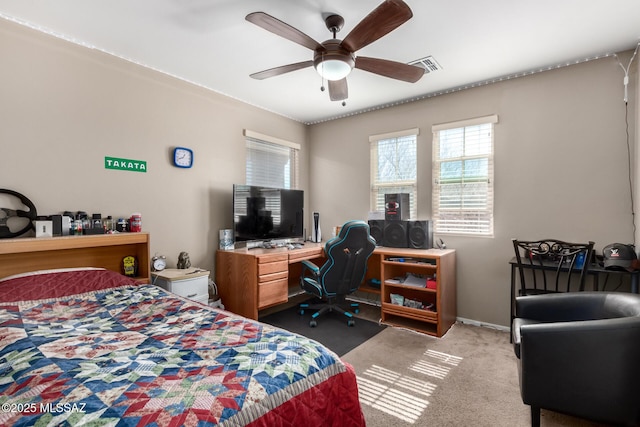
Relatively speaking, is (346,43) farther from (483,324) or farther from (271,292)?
(483,324)

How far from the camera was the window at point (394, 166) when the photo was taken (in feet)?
12.4

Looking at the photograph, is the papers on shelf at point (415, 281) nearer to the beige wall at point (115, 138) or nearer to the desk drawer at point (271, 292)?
the desk drawer at point (271, 292)

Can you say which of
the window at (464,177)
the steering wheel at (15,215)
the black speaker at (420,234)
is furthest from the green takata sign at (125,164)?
the window at (464,177)

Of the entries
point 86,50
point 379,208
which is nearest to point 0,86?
point 86,50

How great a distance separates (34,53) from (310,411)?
311 centimetres

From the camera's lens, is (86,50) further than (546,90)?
No

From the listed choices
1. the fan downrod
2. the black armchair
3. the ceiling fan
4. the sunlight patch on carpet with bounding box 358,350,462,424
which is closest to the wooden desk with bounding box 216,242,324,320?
the sunlight patch on carpet with bounding box 358,350,462,424

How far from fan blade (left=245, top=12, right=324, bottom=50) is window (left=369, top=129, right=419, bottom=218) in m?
2.14

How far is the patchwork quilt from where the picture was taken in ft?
2.80

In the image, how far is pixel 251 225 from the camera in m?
3.55

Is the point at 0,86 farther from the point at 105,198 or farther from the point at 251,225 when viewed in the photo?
the point at 251,225

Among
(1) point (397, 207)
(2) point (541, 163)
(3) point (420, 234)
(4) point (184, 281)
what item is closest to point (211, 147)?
(4) point (184, 281)

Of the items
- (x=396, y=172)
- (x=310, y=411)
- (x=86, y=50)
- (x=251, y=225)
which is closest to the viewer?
(x=310, y=411)

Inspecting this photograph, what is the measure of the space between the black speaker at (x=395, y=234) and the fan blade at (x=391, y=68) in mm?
1668
